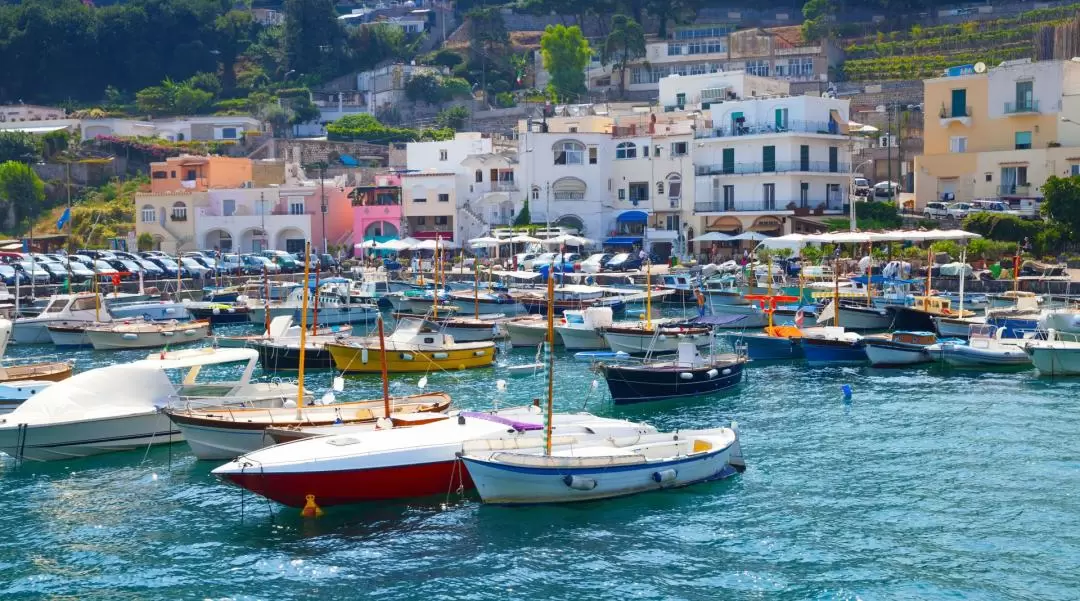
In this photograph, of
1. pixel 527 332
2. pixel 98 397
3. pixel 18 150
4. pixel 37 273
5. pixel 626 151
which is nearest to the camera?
pixel 98 397

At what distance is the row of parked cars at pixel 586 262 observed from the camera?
73.6 meters

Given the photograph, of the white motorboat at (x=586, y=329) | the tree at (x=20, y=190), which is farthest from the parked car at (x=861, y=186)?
the tree at (x=20, y=190)

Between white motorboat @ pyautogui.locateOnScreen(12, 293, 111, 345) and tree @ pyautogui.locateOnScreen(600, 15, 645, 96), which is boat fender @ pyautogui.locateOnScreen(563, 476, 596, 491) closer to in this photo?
white motorboat @ pyautogui.locateOnScreen(12, 293, 111, 345)

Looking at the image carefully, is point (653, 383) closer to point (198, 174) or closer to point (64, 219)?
point (198, 174)

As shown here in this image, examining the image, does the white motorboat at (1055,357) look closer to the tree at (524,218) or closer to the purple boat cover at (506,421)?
the purple boat cover at (506,421)

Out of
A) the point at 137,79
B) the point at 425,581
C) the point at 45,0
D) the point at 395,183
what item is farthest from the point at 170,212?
the point at 425,581

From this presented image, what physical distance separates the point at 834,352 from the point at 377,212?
48.4 meters

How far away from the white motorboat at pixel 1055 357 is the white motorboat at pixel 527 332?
61.8 feet

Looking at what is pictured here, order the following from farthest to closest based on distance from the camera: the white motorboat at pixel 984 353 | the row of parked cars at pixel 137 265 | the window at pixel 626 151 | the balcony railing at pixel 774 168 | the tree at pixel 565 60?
the tree at pixel 565 60, the window at pixel 626 151, the balcony railing at pixel 774 168, the row of parked cars at pixel 137 265, the white motorboat at pixel 984 353

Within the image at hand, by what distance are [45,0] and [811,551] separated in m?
126

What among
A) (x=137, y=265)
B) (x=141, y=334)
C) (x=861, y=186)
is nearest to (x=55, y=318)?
(x=141, y=334)

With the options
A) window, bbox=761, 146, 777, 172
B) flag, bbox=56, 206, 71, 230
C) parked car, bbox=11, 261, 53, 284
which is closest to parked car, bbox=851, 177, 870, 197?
window, bbox=761, 146, 777, 172

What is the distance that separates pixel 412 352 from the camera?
4462cm

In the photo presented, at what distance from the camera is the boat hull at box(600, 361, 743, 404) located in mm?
37219
